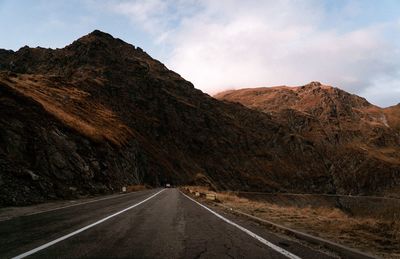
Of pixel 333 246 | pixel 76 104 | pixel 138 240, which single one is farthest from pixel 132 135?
pixel 333 246

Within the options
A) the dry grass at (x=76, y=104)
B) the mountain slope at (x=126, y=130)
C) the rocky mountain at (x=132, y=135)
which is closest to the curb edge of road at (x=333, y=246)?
the rocky mountain at (x=132, y=135)

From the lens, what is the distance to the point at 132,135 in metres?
83.8

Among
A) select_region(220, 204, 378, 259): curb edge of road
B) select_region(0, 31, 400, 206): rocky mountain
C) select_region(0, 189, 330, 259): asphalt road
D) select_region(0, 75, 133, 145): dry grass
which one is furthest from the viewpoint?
select_region(0, 75, 133, 145): dry grass

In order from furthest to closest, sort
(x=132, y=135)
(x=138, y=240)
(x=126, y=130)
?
1. (x=132, y=135)
2. (x=126, y=130)
3. (x=138, y=240)

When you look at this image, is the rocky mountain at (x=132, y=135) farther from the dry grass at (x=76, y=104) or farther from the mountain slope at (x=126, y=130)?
the dry grass at (x=76, y=104)

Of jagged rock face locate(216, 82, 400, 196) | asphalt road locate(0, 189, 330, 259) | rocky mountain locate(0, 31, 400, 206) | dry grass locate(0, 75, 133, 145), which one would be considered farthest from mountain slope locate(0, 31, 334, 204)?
asphalt road locate(0, 189, 330, 259)

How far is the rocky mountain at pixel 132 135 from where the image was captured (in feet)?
115

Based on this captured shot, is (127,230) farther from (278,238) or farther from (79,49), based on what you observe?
(79,49)

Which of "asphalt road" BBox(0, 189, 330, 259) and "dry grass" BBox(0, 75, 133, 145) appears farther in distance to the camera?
"dry grass" BBox(0, 75, 133, 145)

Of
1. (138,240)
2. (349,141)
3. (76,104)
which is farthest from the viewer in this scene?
(349,141)

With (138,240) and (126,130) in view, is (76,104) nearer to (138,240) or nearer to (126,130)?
(126,130)

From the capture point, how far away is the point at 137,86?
11800 cm

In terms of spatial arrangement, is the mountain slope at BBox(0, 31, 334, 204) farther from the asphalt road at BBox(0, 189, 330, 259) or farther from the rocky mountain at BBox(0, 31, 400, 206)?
the asphalt road at BBox(0, 189, 330, 259)

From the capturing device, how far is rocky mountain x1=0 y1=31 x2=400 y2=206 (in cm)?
3512
